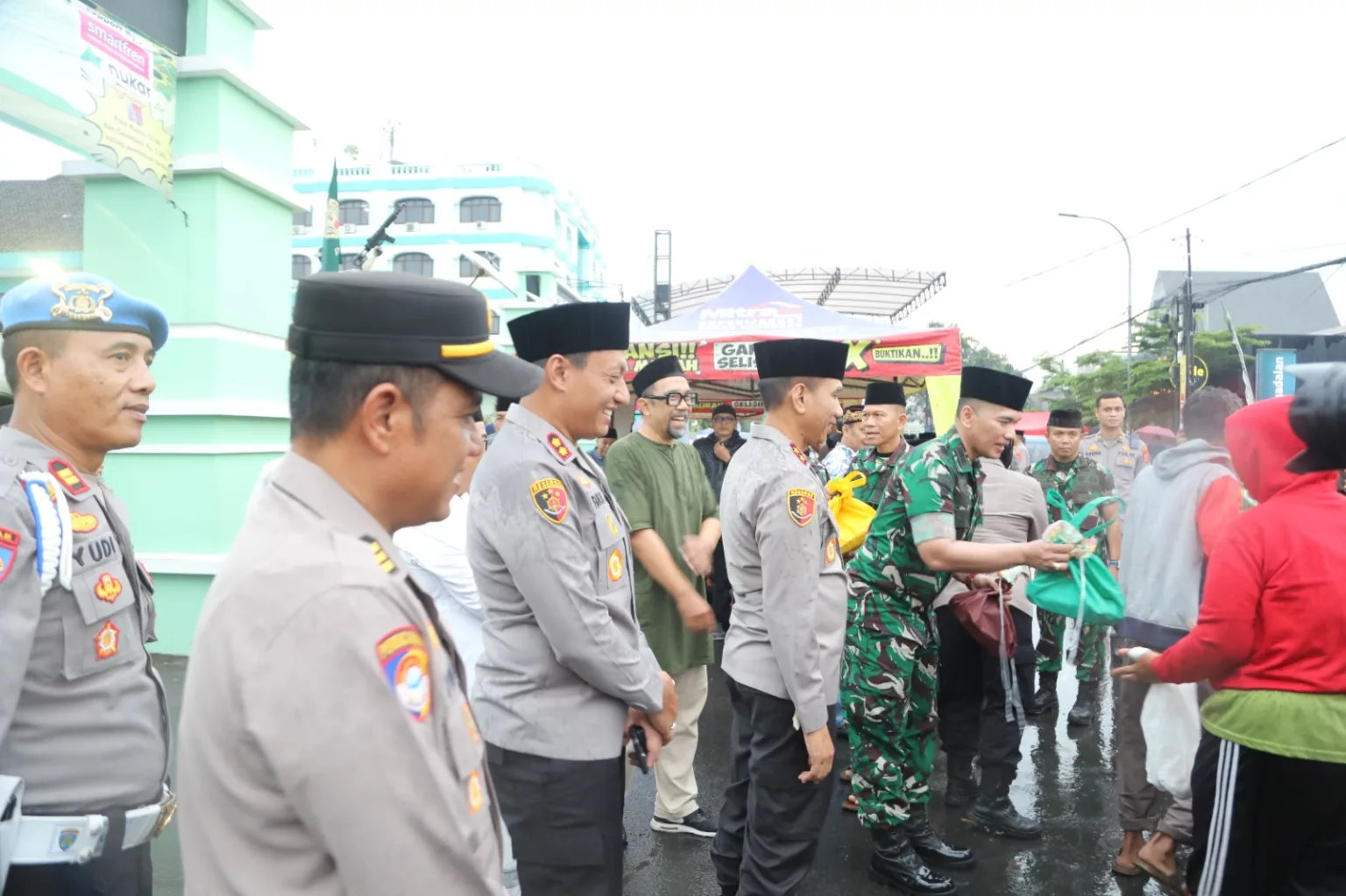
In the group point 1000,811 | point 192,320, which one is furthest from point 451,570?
point 192,320

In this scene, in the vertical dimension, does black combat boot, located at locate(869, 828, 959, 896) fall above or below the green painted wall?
below

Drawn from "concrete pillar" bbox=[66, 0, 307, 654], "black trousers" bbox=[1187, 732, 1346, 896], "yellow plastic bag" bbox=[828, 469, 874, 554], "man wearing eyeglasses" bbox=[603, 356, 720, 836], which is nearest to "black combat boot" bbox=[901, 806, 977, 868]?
"man wearing eyeglasses" bbox=[603, 356, 720, 836]

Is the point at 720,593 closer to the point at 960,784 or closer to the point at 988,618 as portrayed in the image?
the point at 960,784

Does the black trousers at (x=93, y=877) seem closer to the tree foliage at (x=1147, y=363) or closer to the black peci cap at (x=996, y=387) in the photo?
the black peci cap at (x=996, y=387)

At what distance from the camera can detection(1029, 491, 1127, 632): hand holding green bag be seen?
2.98 meters

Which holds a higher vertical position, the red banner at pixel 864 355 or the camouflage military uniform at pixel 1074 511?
the red banner at pixel 864 355

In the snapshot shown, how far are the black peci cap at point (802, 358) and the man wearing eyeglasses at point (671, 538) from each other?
40.9 inches

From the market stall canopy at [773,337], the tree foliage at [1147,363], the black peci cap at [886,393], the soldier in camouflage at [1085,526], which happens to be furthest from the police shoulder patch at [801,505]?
the tree foliage at [1147,363]

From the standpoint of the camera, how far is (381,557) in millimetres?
1047

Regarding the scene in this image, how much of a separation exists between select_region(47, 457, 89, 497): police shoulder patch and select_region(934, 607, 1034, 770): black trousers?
3.54 metres

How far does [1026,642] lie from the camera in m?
A: 4.48

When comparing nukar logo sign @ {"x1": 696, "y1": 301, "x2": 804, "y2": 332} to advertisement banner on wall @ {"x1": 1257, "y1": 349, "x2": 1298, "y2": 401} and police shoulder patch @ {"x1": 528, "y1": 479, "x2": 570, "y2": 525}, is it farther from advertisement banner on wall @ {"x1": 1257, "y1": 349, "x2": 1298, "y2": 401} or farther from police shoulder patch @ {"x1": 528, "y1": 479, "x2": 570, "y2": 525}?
advertisement banner on wall @ {"x1": 1257, "y1": 349, "x2": 1298, "y2": 401}

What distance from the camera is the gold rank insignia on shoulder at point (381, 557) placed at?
3.39ft

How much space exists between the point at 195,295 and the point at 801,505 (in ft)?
14.1
